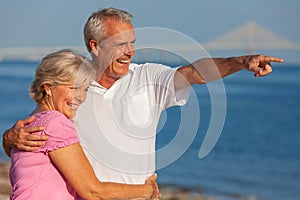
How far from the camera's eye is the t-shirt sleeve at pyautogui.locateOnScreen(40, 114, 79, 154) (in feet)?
8.76

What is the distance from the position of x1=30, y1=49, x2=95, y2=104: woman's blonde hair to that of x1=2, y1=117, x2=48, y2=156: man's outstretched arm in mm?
128

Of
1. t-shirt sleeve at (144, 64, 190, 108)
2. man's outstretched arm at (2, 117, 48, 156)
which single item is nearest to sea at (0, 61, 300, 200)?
t-shirt sleeve at (144, 64, 190, 108)

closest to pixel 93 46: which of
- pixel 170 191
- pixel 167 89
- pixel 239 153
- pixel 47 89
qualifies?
pixel 167 89

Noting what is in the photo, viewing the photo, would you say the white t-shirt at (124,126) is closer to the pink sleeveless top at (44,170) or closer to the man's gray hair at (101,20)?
the man's gray hair at (101,20)

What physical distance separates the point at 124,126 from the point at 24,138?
67cm

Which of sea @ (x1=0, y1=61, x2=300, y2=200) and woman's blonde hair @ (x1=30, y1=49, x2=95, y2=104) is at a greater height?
woman's blonde hair @ (x1=30, y1=49, x2=95, y2=104)

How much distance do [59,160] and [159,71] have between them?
91 cm

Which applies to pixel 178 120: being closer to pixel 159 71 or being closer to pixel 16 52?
pixel 159 71

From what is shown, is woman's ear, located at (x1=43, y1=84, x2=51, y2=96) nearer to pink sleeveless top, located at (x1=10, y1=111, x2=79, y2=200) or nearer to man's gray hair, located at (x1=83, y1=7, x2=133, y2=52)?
pink sleeveless top, located at (x1=10, y1=111, x2=79, y2=200)

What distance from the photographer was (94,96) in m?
3.36

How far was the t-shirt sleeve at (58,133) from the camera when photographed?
2.67 m

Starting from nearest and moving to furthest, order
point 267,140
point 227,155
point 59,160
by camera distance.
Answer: point 59,160 → point 227,155 → point 267,140

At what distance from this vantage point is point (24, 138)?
2754 mm

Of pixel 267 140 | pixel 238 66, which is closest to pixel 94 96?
pixel 238 66
